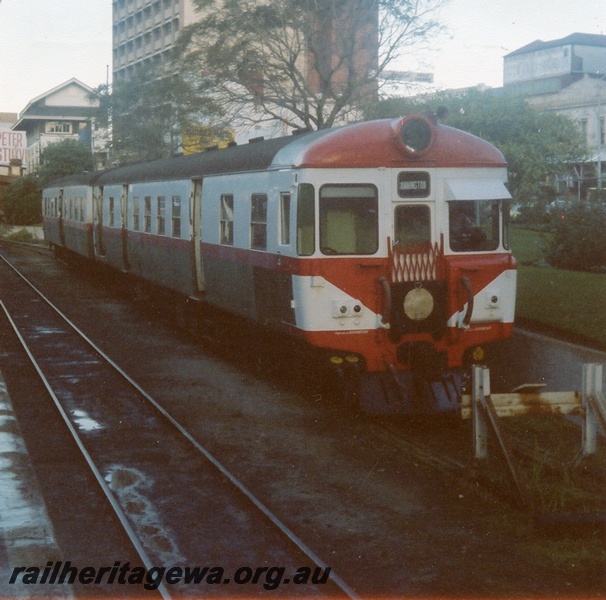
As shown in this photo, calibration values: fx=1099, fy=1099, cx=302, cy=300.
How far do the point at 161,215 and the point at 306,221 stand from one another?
28.2 feet

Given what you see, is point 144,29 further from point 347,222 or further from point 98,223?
point 347,222

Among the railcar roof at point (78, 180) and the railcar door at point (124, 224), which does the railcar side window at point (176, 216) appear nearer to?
the railcar door at point (124, 224)

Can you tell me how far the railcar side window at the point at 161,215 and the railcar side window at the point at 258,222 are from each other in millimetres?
5982

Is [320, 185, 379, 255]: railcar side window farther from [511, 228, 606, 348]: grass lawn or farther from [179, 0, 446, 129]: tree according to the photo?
[179, 0, 446, 129]: tree

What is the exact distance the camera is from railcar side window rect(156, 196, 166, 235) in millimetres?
19812

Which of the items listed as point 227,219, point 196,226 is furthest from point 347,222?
point 196,226

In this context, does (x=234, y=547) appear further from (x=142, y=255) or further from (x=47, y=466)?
(x=142, y=255)

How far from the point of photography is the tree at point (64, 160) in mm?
71062

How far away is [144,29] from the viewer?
93.4m

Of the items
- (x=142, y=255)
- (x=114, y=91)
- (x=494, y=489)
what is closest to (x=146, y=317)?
(x=142, y=255)

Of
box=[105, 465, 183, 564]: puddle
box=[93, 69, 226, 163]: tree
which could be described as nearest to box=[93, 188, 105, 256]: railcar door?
box=[93, 69, 226, 163]: tree

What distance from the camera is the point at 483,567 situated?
23.6 ft

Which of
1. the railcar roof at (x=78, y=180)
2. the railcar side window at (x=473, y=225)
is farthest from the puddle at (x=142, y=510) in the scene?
the railcar roof at (x=78, y=180)

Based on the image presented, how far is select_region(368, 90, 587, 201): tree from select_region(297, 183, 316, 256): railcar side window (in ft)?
144
